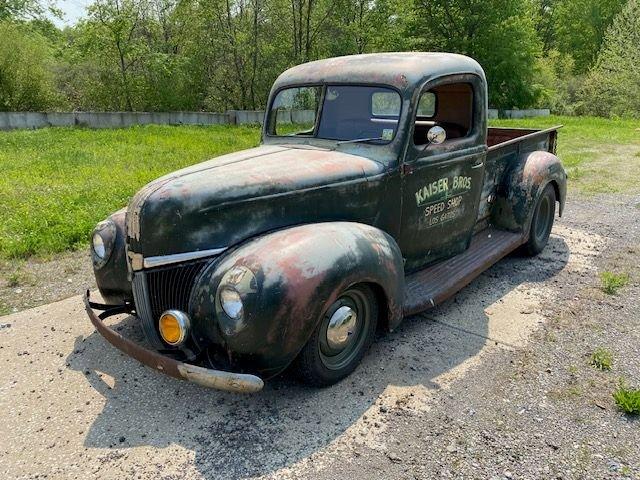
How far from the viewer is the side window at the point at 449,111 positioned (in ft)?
14.5

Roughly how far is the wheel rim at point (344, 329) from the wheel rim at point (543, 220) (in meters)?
2.92

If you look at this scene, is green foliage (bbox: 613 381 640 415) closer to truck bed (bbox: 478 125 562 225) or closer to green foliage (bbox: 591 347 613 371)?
green foliage (bbox: 591 347 613 371)

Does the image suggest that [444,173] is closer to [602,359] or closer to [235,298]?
[602,359]

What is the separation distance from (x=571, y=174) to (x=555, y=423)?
8.22 metres

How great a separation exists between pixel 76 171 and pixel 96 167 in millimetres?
425

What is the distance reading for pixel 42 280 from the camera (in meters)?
5.02

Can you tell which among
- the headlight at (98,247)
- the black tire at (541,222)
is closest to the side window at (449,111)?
the black tire at (541,222)

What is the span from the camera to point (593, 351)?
12.2 ft

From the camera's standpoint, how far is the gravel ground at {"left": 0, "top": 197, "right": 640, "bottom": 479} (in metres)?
2.68

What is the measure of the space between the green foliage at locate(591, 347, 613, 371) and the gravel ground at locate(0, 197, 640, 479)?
2.2 inches

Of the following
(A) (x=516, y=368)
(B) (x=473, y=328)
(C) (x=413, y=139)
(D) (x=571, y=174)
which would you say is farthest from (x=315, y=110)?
(D) (x=571, y=174)

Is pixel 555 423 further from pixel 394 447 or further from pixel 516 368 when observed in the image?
pixel 394 447

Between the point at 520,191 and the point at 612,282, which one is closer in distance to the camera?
the point at 612,282

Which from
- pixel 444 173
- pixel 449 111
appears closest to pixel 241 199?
pixel 444 173
